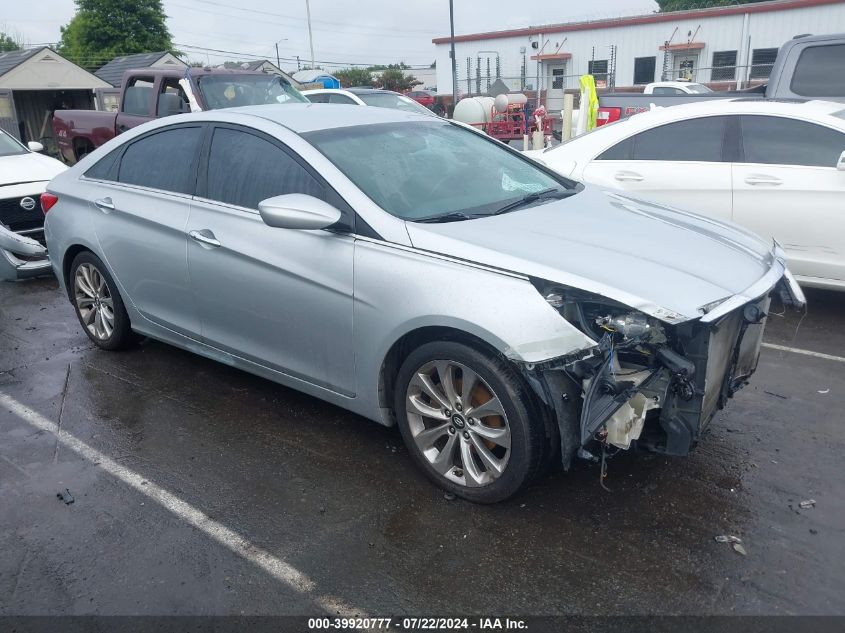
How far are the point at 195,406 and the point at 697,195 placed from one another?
421 centimetres

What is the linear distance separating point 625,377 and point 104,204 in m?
3.60

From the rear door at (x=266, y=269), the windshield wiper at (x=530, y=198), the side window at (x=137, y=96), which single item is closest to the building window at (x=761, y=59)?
the side window at (x=137, y=96)

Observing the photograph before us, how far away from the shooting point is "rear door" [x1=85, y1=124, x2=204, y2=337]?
455 cm

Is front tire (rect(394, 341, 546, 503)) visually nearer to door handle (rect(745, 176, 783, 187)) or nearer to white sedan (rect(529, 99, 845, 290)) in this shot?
white sedan (rect(529, 99, 845, 290))

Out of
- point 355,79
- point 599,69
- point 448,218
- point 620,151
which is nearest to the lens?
point 448,218

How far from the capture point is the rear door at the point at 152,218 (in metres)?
4.55

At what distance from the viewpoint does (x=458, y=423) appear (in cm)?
345

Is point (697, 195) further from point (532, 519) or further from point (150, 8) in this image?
point (150, 8)

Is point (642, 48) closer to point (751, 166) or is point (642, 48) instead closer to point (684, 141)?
point (684, 141)

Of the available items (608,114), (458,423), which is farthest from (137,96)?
(458,423)

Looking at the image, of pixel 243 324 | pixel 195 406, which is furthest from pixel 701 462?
pixel 195 406

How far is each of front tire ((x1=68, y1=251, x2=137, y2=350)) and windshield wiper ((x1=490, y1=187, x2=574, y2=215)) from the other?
2.75 metres

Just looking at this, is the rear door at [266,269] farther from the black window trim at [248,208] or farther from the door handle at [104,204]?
the door handle at [104,204]

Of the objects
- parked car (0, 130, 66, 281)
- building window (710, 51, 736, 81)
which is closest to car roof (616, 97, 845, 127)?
parked car (0, 130, 66, 281)
